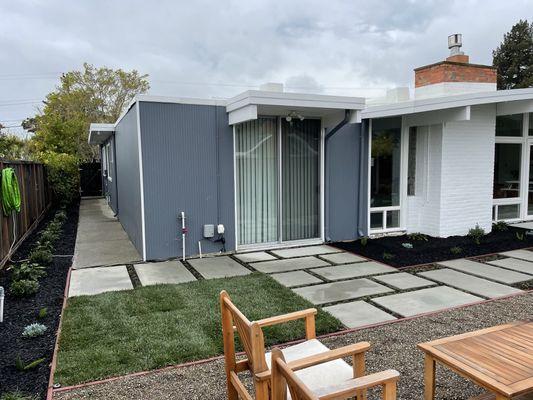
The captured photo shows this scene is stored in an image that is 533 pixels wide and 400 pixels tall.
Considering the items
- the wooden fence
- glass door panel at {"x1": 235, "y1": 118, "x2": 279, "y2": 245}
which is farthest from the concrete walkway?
glass door panel at {"x1": 235, "y1": 118, "x2": 279, "y2": 245}

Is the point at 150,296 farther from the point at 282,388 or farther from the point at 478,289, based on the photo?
the point at 478,289

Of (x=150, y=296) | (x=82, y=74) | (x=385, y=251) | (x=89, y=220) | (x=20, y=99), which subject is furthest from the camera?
(x=20, y=99)

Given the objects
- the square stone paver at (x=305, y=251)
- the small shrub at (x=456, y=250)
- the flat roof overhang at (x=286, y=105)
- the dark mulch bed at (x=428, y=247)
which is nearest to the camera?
the flat roof overhang at (x=286, y=105)

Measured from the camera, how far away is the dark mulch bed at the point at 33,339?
317cm

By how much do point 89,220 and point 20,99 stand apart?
1509 inches

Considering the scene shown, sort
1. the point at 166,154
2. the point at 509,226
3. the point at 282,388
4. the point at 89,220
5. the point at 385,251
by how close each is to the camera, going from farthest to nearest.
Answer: the point at 89,220, the point at 509,226, the point at 385,251, the point at 166,154, the point at 282,388

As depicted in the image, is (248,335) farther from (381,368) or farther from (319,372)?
(381,368)

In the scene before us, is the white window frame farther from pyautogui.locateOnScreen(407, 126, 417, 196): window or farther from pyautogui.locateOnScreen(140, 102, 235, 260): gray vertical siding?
pyautogui.locateOnScreen(140, 102, 235, 260): gray vertical siding

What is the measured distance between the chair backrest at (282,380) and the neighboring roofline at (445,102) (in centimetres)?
663

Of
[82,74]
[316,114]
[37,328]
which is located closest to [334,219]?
[316,114]

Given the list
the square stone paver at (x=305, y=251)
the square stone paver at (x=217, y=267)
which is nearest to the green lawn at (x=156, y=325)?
the square stone paver at (x=217, y=267)

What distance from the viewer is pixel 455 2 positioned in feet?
40.3

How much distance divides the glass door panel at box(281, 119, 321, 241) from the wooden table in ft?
17.5

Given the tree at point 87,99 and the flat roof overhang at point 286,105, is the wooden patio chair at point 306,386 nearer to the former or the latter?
the flat roof overhang at point 286,105
